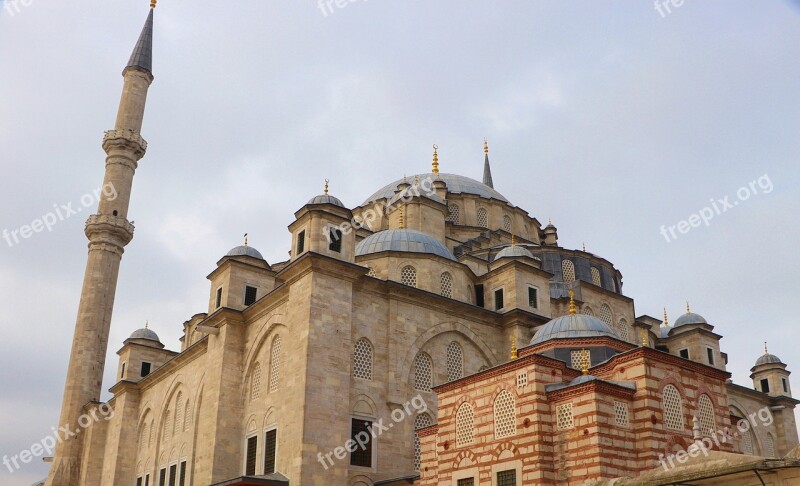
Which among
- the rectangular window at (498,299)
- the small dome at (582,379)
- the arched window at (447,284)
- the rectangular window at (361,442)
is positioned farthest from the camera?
the rectangular window at (498,299)

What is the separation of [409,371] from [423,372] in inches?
23.4

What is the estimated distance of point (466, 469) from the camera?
13.7 metres

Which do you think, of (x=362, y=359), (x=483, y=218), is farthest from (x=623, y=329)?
(x=362, y=359)

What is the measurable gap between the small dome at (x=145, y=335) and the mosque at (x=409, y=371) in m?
0.08

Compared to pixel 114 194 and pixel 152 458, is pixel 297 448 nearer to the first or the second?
pixel 152 458

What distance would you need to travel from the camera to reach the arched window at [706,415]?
44.3ft

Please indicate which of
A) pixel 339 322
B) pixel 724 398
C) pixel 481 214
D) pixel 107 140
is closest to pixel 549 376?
pixel 724 398

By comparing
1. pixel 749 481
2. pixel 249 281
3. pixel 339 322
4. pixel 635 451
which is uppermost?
pixel 249 281

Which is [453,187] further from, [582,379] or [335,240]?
[582,379]

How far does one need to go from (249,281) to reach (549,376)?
10.8 meters

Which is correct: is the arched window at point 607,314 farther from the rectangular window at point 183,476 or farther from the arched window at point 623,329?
the rectangular window at point 183,476

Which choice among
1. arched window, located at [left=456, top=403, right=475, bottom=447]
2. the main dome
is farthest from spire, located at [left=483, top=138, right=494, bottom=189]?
arched window, located at [left=456, top=403, right=475, bottom=447]

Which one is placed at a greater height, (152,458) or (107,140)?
(107,140)

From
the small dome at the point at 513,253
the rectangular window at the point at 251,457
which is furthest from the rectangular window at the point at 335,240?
the small dome at the point at 513,253
